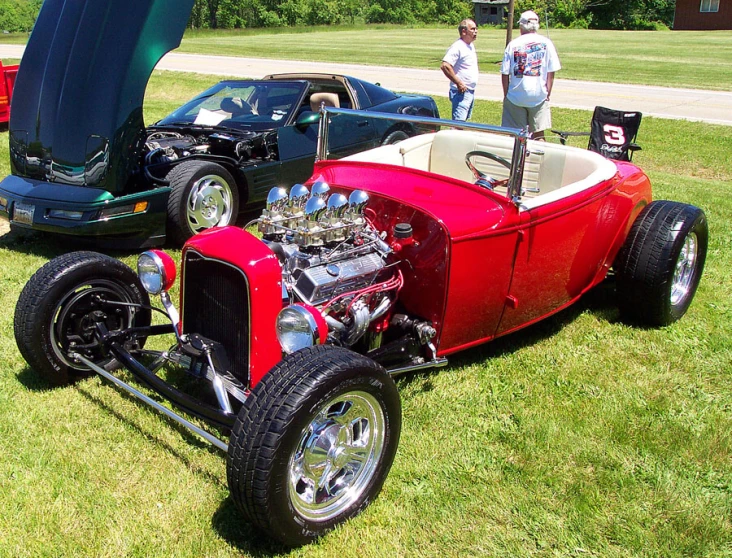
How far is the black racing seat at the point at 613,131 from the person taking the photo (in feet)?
24.5

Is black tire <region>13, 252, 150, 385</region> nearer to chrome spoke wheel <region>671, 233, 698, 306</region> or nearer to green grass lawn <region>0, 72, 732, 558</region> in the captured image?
green grass lawn <region>0, 72, 732, 558</region>

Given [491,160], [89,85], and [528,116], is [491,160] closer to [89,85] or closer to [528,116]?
[89,85]

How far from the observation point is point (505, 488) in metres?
3.05

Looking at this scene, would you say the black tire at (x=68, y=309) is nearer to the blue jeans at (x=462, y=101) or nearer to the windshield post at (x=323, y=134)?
the windshield post at (x=323, y=134)

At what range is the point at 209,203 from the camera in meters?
6.10

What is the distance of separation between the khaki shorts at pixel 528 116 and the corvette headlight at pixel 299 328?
5529 millimetres

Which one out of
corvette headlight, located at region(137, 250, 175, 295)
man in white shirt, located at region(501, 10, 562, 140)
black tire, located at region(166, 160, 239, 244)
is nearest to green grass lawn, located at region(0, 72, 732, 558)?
corvette headlight, located at region(137, 250, 175, 295)

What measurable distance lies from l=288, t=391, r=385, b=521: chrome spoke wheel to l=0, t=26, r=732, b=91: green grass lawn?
17.8 m

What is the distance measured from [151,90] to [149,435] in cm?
1465

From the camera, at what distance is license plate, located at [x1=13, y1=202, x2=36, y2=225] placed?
5.47m

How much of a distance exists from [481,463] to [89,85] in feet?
13.4

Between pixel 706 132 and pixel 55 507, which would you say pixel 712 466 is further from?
pixel 706 132

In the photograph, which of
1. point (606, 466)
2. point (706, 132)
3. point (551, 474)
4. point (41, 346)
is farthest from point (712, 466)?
point (706, 132)

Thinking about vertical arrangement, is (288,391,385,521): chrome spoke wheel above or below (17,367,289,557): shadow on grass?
above
